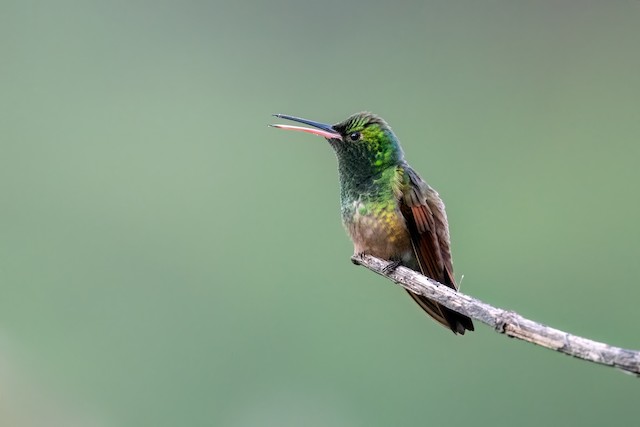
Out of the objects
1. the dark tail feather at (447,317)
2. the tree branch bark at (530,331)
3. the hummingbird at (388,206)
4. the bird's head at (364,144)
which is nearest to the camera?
the tree branch bark at (530,331)

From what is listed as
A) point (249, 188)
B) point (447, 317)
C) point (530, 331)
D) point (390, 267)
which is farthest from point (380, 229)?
point (249, 188)

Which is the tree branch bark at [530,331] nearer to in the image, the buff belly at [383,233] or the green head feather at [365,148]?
the buff belly at [383,233]

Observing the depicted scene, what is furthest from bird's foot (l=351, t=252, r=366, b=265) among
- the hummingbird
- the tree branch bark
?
the tree branch bark

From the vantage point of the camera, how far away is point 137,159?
574 cm

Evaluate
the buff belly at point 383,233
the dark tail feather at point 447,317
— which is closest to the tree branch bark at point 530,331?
the dark tail feather at point 447,317

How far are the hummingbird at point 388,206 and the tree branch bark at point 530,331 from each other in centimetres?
18

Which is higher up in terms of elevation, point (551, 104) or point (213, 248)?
point (551, 104)

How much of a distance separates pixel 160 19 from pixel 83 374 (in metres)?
3.25

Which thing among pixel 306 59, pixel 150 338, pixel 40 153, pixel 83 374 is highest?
pixel 306 59

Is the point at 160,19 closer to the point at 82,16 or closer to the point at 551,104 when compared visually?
the point at 82,16

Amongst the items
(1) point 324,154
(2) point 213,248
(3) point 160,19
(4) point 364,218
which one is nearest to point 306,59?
(1) point 324,154

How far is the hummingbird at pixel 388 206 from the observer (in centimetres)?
189

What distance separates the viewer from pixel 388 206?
1.98m

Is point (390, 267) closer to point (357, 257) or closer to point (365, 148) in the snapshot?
point (357, 257)
